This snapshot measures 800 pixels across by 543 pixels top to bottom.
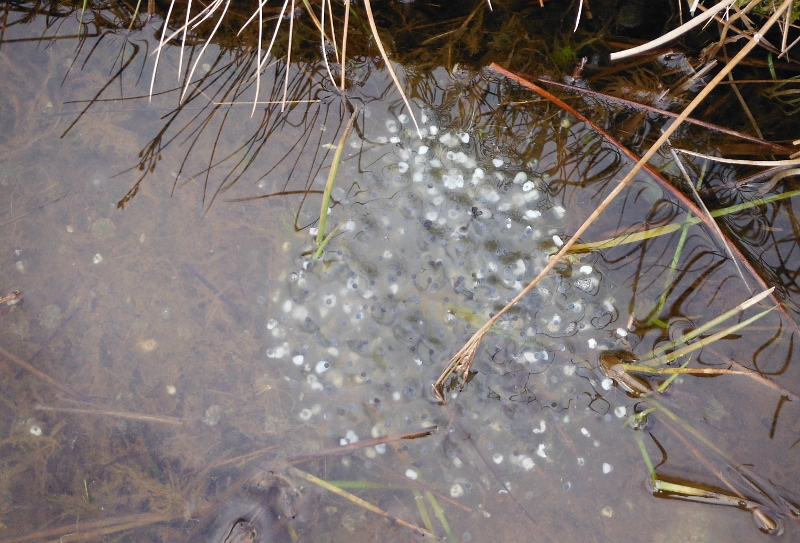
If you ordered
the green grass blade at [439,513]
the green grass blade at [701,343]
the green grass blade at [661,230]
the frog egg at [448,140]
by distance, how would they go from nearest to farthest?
the green grass blade at [701,343] < the green grass blade at [439,513] < the green grass blade at [661,230] < the frog egg at [448,140]

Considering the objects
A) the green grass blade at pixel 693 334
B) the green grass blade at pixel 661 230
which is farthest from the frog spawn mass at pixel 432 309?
the green grass blade at pixel 693 334

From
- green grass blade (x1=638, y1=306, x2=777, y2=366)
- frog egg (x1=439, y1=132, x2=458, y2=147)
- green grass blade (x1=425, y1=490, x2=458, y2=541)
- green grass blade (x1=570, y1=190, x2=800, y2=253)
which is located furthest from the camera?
frog egg (x1=439, y1=132, x2=458, y2=147)

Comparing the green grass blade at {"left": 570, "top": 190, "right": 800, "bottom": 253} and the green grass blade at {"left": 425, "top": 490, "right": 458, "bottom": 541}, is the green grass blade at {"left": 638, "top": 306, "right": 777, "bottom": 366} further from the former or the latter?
the green grass blade at {"left": 425, "top": 490, "right": 458, "bottom": 541}

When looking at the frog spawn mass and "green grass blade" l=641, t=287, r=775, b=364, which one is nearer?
"green grass blade" l=641, t=287, r=775, b=364

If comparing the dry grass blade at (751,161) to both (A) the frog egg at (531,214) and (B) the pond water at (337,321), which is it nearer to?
(B) the pond water at (337,321)

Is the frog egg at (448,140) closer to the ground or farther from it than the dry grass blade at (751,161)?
closer to the ground

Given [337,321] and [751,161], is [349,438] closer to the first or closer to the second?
[337,321]

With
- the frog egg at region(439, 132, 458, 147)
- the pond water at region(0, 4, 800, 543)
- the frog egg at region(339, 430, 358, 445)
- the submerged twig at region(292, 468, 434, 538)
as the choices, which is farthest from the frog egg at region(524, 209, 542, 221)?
the submerged twig at region(292, 468, 434, 538)
